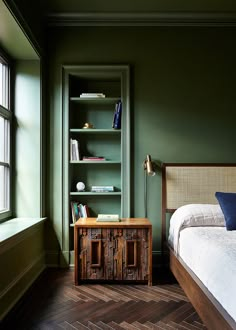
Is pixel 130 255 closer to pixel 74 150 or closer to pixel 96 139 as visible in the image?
pixel 74 150

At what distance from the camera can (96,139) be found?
154 inches

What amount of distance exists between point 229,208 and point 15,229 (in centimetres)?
198

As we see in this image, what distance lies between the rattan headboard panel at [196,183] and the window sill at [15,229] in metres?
1.54

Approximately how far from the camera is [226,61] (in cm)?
382

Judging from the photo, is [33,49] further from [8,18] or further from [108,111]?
[108,111]

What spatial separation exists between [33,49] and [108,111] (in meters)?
1.15

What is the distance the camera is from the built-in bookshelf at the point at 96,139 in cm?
372

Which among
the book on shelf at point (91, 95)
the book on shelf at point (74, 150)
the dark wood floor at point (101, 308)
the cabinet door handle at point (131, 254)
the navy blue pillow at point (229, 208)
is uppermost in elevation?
the book on shelf at point (91, 95)

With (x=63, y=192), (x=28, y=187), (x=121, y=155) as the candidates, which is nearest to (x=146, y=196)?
(x=121, y=155)

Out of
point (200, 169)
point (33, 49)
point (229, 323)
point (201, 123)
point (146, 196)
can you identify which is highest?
point (33, 49)

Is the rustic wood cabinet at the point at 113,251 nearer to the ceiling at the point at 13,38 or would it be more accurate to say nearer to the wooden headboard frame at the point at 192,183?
the wooden headboard frame at the point at 192,183

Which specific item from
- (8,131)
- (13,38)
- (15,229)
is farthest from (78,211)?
(13,38)

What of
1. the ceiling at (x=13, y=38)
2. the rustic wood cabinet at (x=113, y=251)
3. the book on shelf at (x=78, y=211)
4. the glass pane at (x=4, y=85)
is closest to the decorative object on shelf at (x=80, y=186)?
the book on shelf at (x=78, y=211)

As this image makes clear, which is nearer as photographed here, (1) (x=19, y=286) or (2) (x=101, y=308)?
(2) (x=101, y=308)
